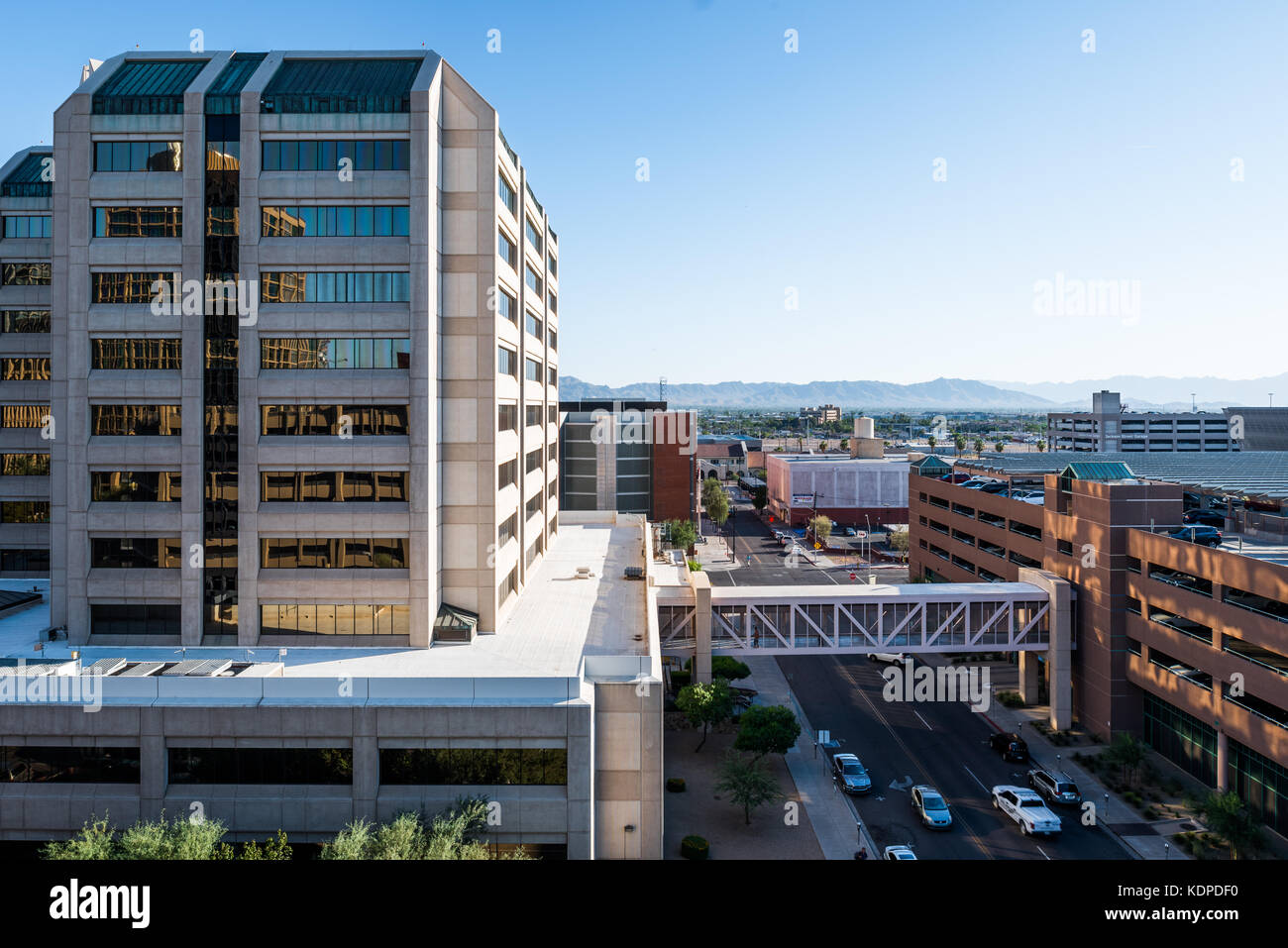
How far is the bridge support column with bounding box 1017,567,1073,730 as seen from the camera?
4728 centimetres

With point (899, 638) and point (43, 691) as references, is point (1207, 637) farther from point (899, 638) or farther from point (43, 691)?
point (43, 691)

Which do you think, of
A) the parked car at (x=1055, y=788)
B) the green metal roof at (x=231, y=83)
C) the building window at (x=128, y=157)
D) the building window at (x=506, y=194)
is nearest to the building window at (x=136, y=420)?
the building window at (x=128, y=157)

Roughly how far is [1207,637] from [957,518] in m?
30.3

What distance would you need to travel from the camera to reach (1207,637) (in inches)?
1547

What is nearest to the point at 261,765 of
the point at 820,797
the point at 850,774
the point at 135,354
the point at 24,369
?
the point at 135,354

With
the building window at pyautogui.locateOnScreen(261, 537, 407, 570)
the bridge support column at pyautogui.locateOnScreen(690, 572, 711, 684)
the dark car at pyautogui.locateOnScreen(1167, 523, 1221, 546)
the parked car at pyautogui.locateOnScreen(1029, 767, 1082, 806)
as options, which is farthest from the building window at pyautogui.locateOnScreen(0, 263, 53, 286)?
the dark car at pyautogui.locateOnScreen(1167, 523, 1221, 546)

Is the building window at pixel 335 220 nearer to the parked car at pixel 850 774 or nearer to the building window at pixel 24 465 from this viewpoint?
the building window at pixel 24 465

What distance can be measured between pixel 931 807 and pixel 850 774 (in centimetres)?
453

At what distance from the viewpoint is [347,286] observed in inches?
1325

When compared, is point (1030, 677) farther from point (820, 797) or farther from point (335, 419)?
point (335, 419)

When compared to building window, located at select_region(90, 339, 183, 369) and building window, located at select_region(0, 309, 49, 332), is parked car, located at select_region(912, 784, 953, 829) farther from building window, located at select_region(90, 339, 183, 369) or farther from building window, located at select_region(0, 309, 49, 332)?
building window, located at select_region(0, 309, 49, 332)

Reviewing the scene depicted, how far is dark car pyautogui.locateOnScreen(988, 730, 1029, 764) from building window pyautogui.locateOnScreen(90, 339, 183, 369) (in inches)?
1731

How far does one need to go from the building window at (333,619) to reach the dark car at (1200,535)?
38709 millimetres

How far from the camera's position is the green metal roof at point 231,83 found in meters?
33.6
